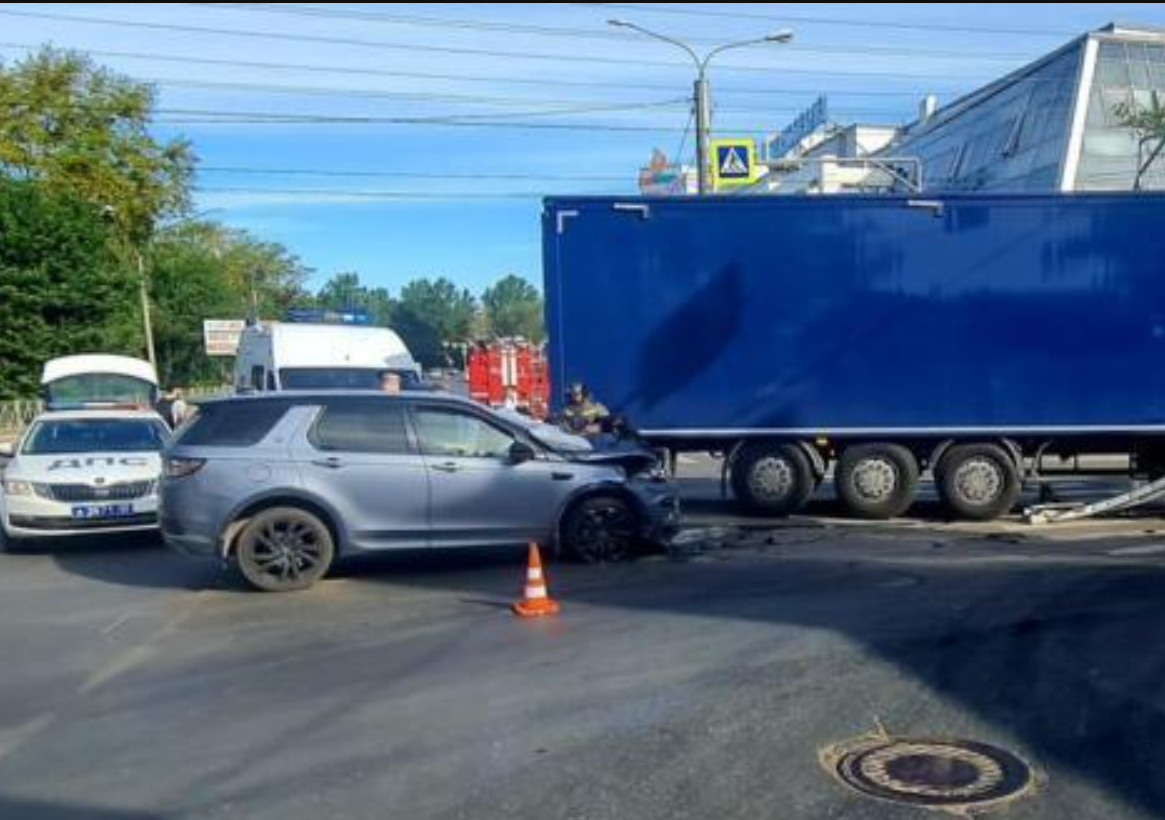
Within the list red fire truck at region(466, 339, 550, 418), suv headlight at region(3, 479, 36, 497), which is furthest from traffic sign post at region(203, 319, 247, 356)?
suv headlight at region(3, 479, 36, 497)

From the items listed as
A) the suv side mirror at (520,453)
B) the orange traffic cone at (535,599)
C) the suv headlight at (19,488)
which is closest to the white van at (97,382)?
the suv headlight at (19,488)

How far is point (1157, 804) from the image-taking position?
15.6ft

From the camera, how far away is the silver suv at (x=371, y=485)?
9.78 meters

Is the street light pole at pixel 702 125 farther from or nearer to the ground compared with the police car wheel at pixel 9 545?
farther from the ground

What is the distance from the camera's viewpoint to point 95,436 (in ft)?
44.1

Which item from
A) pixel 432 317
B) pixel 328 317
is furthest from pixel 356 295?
pixel 328 317

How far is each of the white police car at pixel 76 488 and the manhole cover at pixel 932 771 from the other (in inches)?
349

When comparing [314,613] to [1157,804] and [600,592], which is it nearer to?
[600,592]

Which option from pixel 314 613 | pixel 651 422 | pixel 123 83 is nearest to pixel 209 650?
pixel 314 613

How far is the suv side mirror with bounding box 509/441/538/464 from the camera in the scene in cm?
1034

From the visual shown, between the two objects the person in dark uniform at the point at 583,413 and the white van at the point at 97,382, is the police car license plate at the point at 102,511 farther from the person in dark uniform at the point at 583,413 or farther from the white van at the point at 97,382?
the white van at the point at 97,382

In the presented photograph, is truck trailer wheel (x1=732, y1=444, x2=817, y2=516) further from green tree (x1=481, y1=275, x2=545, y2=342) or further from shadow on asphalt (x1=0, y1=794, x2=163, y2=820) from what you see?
green tree (x1=481, y1=275, x2=545, y2=342)

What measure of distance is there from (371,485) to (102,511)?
155 inches

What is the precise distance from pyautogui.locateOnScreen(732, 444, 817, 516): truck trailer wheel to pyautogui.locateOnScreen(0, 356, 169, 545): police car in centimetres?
633
